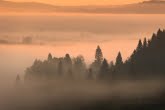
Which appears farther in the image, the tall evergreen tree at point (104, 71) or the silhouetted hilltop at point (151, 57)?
the tall evergreen tree at point (104, 71)

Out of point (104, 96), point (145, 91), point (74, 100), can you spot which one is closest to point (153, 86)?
point (145, 91)

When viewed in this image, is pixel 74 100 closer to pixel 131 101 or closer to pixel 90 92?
pixel 90 92

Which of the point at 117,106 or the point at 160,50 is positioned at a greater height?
the point at 160,50

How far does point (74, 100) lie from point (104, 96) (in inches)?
510

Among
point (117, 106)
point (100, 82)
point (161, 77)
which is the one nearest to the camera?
point (117, 106)

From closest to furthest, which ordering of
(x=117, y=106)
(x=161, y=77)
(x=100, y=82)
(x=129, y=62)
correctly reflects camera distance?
(x=117, y=106) → (x=161, y=77) → (x=129, y=62) → (x=100, y=82)

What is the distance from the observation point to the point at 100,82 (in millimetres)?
199750

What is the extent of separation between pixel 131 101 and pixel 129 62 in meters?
22.4

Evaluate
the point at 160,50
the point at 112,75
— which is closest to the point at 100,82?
the point at 112,75

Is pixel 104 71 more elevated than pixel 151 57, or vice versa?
A: pixel 151 57

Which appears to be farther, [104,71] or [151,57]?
[104,71]

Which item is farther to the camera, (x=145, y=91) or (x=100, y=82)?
(x=100, y=82)

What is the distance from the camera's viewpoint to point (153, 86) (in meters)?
167

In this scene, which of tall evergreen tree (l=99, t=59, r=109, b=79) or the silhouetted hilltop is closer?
the silhouetted hilltop
